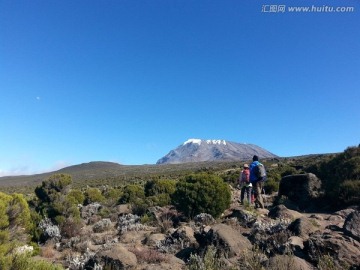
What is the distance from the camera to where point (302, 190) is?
16719 millimetres

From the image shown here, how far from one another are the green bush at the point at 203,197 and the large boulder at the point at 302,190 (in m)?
3.57

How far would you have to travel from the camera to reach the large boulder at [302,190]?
53.2 feet

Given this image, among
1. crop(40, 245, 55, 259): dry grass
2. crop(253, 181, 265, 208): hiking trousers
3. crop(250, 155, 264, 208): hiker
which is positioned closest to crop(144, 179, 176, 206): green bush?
crop(250, 155, 264, 208): hiker

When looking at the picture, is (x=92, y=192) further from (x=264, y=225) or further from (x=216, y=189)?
(x=264, y=225)

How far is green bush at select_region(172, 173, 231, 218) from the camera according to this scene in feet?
47.6

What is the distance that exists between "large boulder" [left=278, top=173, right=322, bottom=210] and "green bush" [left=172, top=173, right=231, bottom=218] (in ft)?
11.7

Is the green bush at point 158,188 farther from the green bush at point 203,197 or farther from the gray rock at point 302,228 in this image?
the gray rock at point 302,228

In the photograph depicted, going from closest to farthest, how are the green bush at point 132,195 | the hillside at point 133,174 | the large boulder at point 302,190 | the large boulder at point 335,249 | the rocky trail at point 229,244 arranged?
1. the large boulder at point 335,249
2. the rocky trail at point 229,244
3. the large boulder at point 302,190
4. the green bush at point 132,195
5. the hillside at point 133,174

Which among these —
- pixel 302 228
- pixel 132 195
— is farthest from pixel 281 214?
pixel 132 195

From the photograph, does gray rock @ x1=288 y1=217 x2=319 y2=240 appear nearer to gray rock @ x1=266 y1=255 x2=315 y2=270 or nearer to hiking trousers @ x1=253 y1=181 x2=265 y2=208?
gray rock @ x1=266 y1=255 x2=315 y2=270

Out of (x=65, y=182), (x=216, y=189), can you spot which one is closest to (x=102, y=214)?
(x=216, y=189)

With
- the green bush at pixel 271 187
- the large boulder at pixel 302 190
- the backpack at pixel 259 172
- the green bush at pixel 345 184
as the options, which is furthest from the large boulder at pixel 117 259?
the green bush at pixel 271 187

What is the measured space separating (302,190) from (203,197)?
506 cm

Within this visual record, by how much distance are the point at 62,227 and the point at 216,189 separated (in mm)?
6226
